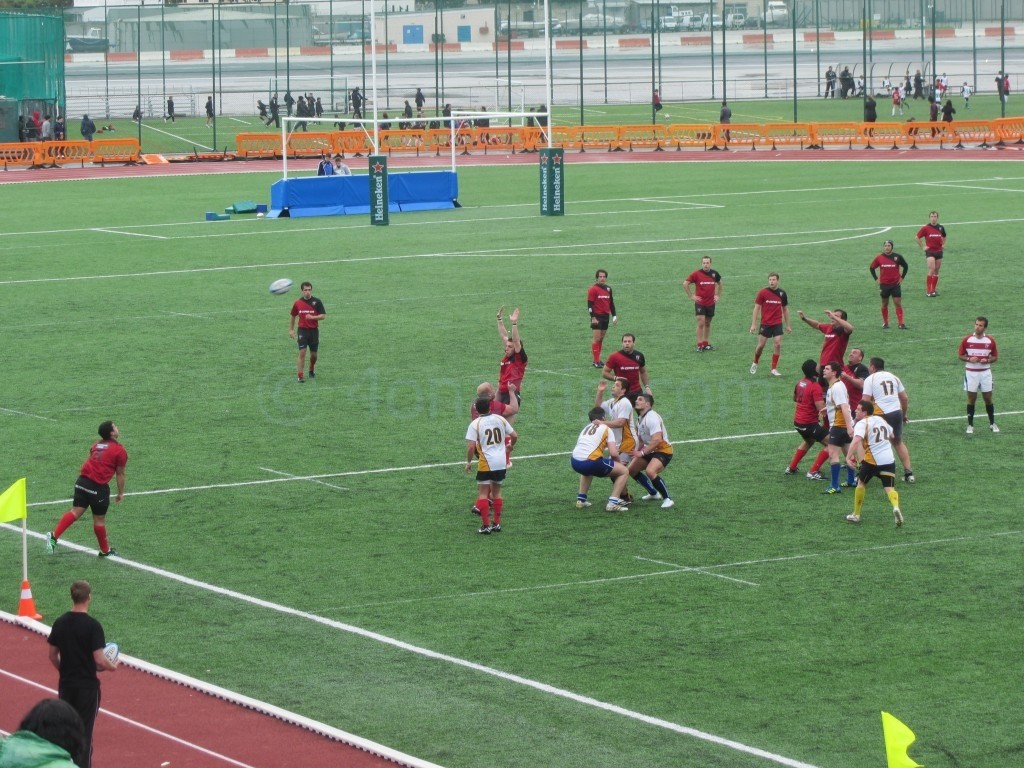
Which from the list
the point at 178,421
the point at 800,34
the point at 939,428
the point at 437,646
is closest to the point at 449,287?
the point at 178,421

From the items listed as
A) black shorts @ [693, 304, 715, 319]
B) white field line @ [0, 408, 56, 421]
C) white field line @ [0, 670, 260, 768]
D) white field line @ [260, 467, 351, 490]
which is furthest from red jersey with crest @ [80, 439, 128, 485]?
black shorts @ [693, 304, 715, 319]

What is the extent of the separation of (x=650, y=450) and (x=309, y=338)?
9.98 metres

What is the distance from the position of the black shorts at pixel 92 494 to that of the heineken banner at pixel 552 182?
36902mm

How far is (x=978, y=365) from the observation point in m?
24.4

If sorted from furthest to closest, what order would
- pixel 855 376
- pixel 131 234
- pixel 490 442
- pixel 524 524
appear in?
pixel 131 234 < pixel 855 376 < pixel 524 524 < pixel 490 442

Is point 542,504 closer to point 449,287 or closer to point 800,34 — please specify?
point 449,287

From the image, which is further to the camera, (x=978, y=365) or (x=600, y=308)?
(x=600, y=308)

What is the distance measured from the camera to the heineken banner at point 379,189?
177 feet

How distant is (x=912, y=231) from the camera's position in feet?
159

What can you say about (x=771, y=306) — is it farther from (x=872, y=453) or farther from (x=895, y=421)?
(x=872, y=453)

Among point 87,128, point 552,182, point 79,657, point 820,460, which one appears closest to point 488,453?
point 820,460

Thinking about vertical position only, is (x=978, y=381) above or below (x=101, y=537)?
above

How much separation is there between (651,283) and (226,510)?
20805 millimetres

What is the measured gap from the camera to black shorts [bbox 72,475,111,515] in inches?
736
